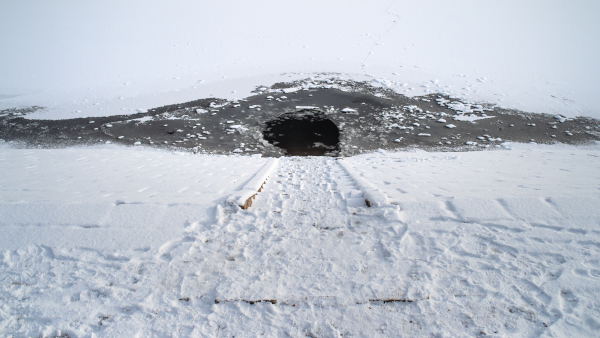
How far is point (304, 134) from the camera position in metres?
7.60

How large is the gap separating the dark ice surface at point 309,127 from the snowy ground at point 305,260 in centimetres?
359

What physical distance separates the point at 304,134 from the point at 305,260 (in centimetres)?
569

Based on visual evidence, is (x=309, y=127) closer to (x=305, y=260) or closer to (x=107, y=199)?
(x=107, y=199)

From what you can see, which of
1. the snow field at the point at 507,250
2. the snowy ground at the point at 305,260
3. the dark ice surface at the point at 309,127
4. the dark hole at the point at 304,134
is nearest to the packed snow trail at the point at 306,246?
the snowy ground at the point at 305,260

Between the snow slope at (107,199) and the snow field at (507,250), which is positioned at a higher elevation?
the snow slope at (107,199)

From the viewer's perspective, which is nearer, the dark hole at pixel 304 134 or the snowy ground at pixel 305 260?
the snowy ground at pixel 305 260

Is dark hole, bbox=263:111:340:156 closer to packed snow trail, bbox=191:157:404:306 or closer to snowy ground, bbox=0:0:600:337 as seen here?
snowy ground, bbox=0:0:600:337

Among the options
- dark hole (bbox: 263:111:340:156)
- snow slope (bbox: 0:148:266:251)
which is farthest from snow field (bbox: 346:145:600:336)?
dark hole (bbox: 263:111:340:156)

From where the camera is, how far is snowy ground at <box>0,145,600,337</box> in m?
1.69

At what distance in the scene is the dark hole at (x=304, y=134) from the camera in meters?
6.84

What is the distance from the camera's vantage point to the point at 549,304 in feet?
5.65

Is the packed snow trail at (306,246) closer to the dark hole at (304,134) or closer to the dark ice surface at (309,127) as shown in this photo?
the dark hole at (304,134)

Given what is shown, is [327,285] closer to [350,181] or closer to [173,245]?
[173,245]

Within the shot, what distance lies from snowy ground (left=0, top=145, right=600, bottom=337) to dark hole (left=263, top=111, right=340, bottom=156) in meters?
3.30
